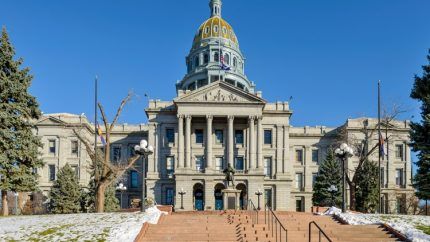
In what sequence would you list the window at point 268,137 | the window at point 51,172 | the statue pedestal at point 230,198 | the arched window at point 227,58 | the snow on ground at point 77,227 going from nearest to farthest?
the snow on ground at point 77,227 < the statue pedestal at point 230,198 < the window at point 268,137 < the window at point 51,172 < the arched window at point 227,58

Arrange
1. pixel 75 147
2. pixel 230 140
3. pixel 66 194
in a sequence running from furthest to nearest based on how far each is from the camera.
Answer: pixel 75 147 < pixel 230 140 < pixel 66 194

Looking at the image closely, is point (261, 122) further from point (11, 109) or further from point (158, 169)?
point (11, 109)

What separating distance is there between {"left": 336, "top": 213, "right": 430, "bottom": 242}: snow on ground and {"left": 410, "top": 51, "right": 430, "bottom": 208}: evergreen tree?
24.3ft

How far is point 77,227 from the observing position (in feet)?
71.1

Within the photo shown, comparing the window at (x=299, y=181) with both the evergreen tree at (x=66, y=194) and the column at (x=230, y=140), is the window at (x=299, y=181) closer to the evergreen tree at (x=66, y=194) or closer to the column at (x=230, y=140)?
the column at (x=230, y=140)

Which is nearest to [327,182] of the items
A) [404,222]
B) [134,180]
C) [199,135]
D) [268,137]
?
[268,137]

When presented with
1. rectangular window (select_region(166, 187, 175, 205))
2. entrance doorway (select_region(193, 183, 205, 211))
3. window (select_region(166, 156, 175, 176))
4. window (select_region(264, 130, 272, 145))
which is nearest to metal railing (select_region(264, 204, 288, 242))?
entrance doorway (select_region(193, 183, 205, 211))

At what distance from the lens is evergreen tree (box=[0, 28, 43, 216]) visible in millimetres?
32375

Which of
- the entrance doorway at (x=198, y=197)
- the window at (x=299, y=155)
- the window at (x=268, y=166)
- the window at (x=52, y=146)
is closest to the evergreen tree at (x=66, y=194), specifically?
the entrance doorway at (x=198, y=197)

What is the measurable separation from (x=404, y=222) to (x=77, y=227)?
1471cm

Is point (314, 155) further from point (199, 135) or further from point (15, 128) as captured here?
point (15, 128)

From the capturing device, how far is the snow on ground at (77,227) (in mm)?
19703

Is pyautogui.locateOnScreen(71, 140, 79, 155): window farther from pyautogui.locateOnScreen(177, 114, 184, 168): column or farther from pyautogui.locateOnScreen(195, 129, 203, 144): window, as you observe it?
pyautogui.locateOnScreen(195, 129, 203, 144): window

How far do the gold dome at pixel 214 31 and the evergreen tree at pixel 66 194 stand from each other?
4041cm
